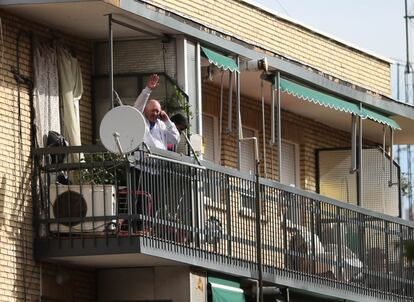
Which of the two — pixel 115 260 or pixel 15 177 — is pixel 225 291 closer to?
pixel 115 260

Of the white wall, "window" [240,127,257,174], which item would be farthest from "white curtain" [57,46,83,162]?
"window" [240,127,257,174]

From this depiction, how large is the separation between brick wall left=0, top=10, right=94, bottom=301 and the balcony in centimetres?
21

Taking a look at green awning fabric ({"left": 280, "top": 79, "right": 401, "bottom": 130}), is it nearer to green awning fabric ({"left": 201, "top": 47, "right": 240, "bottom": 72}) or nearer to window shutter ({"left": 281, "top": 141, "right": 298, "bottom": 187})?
window shutter ({"left": 281, "top": 141, "right": 298, "bottom": 187})

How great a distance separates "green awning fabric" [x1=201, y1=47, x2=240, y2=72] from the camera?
87.9 ft

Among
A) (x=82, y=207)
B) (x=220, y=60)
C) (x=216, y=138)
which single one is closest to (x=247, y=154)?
(x=216, y=138)

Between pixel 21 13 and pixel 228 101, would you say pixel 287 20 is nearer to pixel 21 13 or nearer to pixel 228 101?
pixel 228 101

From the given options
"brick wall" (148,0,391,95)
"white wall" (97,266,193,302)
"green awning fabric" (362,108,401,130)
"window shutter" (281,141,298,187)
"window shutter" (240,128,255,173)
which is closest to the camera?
"white wall" (97,266,193,302)

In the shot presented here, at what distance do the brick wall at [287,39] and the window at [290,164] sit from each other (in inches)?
56.9

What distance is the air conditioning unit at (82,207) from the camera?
24250 mm

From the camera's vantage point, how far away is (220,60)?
2706 cm

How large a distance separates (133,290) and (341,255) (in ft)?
17.2

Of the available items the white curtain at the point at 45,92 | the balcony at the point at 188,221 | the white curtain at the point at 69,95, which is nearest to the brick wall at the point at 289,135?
the balcony at the point at 188,221

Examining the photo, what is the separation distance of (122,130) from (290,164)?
993 cm

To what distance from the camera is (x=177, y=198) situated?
2538cm
